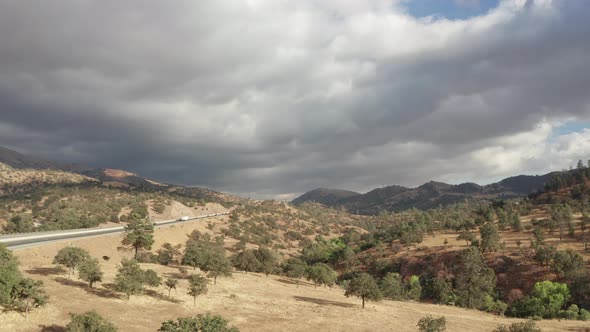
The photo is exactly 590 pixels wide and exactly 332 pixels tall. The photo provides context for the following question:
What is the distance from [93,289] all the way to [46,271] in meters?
10.3

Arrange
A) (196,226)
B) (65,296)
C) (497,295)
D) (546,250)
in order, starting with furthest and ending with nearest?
1. (196,226)
2. (546,250)
3. (497,295)
4. (65,296)

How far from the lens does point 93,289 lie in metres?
47.6

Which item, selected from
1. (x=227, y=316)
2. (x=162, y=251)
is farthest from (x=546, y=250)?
(x=162, y=251)

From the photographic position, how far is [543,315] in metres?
68.4

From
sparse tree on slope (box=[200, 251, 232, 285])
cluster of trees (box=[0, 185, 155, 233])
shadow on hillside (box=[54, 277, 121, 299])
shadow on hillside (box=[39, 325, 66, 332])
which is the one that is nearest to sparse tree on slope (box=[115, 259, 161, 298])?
shadow on hillside (box=[54, 277, 121, 299])

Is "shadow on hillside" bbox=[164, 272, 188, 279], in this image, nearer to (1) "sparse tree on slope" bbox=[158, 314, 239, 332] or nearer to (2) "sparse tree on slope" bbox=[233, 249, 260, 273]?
(2) "sparse tree on slope" bbox=[233, 249, 260, 273]

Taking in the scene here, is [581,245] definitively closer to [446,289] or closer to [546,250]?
[546,250]

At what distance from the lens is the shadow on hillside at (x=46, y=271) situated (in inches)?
1986

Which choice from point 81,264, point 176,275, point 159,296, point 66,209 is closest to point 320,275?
point 176,275

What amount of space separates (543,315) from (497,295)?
18.7 m

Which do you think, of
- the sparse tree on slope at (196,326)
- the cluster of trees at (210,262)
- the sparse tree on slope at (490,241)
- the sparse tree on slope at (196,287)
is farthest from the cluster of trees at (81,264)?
the sparse tree on slope at (490,241)

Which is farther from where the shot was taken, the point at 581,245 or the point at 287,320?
the point at 581,245

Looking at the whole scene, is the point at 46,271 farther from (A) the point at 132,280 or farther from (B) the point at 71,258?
(A) the point at 132,280

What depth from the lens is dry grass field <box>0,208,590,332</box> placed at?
3922cm
